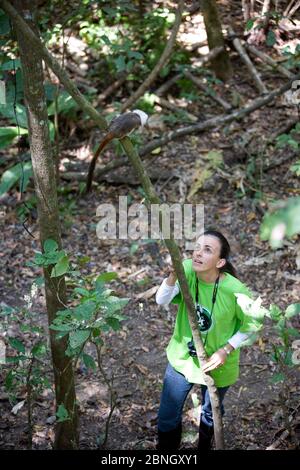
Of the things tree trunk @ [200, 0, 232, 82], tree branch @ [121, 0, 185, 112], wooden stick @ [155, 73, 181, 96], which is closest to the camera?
tree branch @ [121, 0, 185, 112]

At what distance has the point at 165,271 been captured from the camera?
5.57 meters

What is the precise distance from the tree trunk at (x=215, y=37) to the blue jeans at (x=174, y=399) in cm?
479

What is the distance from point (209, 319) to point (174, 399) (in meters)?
0.53

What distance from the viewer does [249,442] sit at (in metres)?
4.00

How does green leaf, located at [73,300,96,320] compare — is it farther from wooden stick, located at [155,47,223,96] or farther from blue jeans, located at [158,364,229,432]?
wooden stick, located at [155,47,223,96]

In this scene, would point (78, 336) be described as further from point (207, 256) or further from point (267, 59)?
point (267, 59)

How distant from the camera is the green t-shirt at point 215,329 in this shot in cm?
323

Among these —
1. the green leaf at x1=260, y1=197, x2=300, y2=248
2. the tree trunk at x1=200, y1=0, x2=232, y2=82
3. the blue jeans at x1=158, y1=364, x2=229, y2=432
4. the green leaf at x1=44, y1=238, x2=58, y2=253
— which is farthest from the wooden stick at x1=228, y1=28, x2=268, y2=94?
the green leaf at x1=260, y1=197, x2=300, y2=248

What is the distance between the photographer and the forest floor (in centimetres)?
416

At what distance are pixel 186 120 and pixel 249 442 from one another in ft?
12.9

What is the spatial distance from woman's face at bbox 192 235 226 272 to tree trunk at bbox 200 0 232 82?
4405 millimetres

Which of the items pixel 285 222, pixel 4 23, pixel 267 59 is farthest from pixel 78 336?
pixel 267 59
